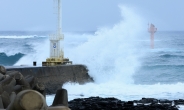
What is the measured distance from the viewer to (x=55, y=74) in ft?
55.9

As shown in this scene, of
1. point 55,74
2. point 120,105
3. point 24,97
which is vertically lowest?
point 120,105

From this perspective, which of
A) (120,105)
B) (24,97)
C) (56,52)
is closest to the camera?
(24,97)

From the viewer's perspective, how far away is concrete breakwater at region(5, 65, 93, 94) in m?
16.1

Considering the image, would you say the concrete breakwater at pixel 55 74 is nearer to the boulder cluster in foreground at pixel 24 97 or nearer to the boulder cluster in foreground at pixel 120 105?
the boulder cluster in foreground at pixel 120 105

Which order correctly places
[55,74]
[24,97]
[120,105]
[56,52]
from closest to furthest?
[24,97], [120,105], [55,74], [56,52]

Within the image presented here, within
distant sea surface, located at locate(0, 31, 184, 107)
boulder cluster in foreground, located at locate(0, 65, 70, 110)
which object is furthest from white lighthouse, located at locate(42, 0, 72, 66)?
boulder cluster in foreground, located at locate(0, 65, 70, 110)

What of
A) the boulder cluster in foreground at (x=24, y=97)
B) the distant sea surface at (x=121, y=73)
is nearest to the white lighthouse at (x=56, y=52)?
the distant sea surface at (x=121, y=73)

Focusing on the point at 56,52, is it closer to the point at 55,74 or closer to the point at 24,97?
the point at 55,74

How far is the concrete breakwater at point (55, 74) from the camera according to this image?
1606 cm

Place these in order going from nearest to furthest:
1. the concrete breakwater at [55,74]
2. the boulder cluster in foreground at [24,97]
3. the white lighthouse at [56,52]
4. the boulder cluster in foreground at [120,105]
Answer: the boulder cluster in foreground at [24,97]
the boulder cluster in foreground at [120,105]
the concrete breakwater at [55,74]
the white lighthouse at [56,52]

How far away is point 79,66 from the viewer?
1873 centimetres

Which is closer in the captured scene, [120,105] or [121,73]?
[120,105]

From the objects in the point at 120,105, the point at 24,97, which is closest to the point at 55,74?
the point at 120,105

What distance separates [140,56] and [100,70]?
10505 millimetres
